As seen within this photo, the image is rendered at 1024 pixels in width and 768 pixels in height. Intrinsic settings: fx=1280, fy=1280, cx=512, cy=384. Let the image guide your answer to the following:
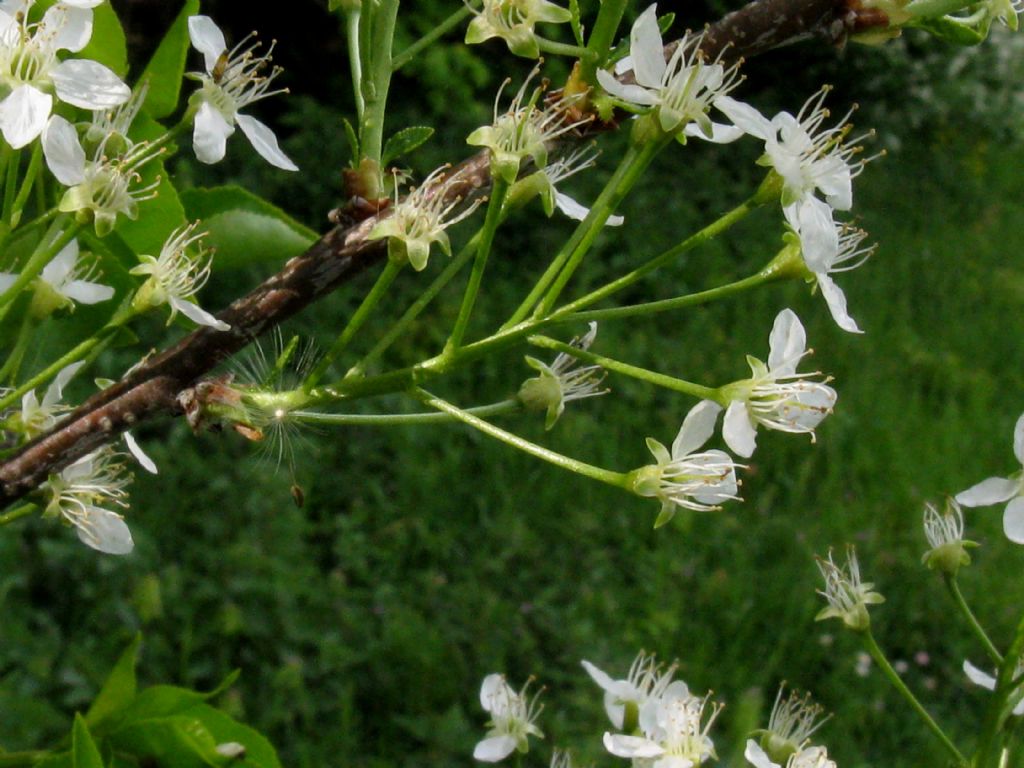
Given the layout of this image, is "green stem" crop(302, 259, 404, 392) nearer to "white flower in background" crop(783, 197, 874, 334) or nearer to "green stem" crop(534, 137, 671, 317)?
"green stem" crop(534, 137, 671, 317)

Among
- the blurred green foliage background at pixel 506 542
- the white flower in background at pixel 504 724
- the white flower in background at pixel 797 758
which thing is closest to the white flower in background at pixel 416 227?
the white flower in background at pixel 797 758

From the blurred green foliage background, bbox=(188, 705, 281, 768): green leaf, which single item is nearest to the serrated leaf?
bbox=(188, 705, 281, 768): green leaf

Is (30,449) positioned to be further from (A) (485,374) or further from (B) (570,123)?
(A) (485,374)

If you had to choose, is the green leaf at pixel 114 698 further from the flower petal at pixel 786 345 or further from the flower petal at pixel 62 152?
the flower petal at pixel 786 345

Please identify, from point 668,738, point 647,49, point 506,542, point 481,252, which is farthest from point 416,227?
point 506,542

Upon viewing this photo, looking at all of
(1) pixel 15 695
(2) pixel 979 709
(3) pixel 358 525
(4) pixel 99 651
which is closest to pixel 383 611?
(3) pixel 358 525

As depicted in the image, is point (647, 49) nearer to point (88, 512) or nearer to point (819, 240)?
point (819, 240)
